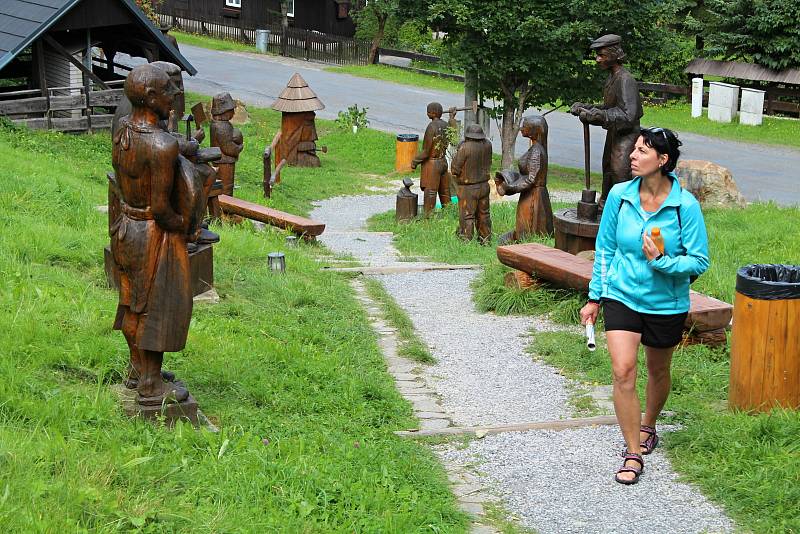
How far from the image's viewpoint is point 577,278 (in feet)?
30.3

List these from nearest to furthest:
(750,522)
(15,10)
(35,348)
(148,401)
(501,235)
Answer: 1. (750,522)
2. (148,401)
3. (35,348)
4. (501,235)
5. (15,10)

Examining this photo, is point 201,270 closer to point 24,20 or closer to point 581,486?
point 581,486

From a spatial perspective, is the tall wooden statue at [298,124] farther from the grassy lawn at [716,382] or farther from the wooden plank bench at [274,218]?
the grassy lawn at [716,382]

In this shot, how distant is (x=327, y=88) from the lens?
31.9 metres

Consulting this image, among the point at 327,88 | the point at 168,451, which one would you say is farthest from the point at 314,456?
the point at 327,88

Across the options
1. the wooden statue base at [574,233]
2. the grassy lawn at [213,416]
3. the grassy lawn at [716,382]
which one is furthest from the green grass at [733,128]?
the grassy lawn at [213,416]

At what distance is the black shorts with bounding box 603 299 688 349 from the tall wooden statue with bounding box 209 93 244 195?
31.4ft

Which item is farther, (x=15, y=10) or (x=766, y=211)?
(x=15, y=10)

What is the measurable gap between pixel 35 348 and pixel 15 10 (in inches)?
609

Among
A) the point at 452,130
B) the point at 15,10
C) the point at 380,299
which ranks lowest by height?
the point at 380,299

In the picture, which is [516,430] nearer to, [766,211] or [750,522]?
[750,522]

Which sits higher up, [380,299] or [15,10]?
[15,10]

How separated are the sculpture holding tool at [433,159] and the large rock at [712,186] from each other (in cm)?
348

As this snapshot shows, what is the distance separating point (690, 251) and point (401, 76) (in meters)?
30.3
